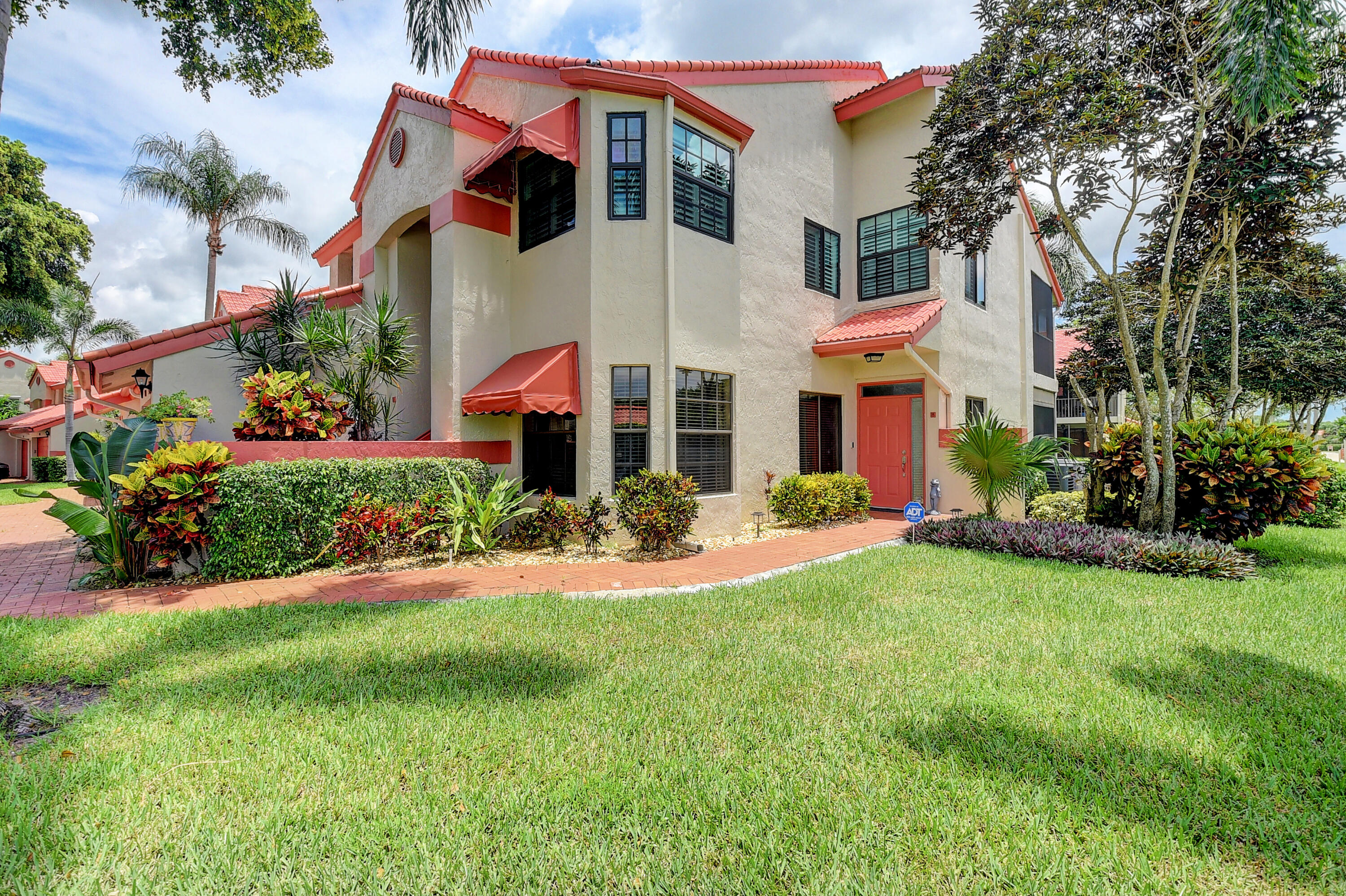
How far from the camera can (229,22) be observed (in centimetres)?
1018

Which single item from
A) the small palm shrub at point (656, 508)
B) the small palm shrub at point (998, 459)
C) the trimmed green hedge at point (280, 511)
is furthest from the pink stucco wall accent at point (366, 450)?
the small palm shrub at point (998, 459)

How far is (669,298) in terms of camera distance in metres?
10.0

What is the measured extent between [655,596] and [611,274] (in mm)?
5591

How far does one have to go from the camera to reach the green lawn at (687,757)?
2518 millimetres

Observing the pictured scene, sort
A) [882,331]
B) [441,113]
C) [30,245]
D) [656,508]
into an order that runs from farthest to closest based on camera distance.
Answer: [30,245] < [882,331] < [441,113] < [656,508]

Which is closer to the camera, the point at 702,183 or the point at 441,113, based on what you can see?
the point at 702,183

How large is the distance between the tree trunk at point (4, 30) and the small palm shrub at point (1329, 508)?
18595mm

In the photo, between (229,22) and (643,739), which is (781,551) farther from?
(229,22)

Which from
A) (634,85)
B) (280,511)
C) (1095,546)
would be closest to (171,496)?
(280,511)

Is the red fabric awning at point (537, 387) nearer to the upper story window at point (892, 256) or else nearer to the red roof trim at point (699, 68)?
the red roof trim at point (699, 68)

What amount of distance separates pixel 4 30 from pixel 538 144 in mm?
A: 5949

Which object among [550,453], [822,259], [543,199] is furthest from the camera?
[822,259]

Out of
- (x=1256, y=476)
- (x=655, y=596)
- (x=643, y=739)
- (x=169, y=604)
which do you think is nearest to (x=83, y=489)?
(x=169, y=604)

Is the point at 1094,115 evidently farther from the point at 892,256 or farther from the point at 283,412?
the point at 283,412
